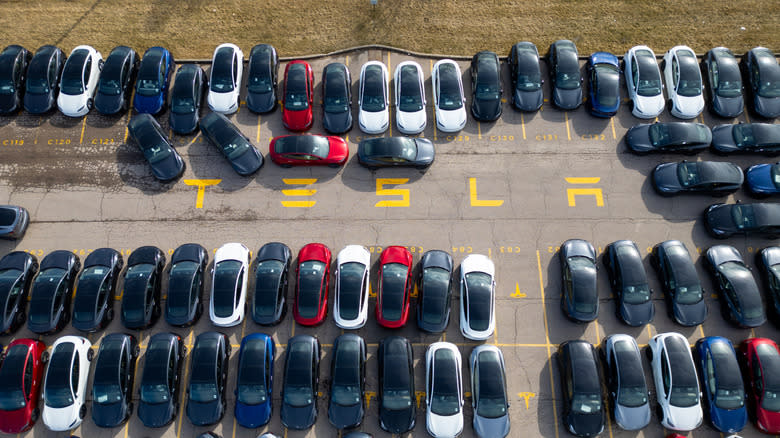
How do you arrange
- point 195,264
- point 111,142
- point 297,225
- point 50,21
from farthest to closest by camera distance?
point 50,21 < point 111,142 < point 297,225 < point 195,264

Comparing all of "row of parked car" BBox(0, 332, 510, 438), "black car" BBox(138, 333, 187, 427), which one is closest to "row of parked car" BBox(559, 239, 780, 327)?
"row of parked car" BBox(0, 332, 510, 438)

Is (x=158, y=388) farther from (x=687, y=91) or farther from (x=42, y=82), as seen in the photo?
(x=687, y=91)

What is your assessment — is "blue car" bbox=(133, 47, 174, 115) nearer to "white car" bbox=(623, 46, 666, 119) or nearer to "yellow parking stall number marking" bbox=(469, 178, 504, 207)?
"yellow parking stall number marking" bbox=(469, 178, 504, 207)

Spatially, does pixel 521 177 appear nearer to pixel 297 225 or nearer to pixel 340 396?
pixel 297 225

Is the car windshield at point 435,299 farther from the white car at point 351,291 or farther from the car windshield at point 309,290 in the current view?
the car windshield at point 309,290

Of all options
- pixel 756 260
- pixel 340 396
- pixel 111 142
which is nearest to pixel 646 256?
pixel 756 260
